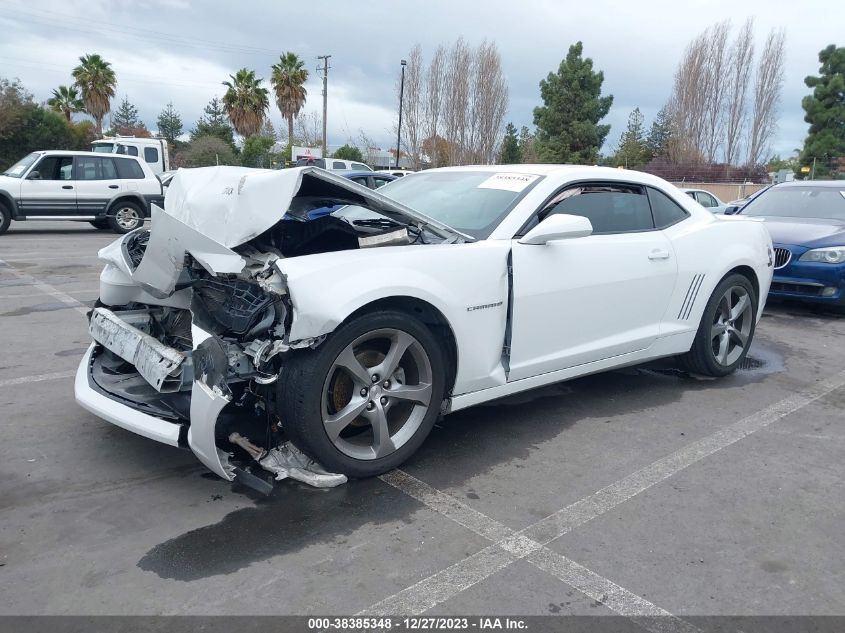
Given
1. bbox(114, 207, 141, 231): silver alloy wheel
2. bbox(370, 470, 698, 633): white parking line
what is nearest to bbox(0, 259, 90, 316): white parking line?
bbox(114, 207, 141, 231): silver alloy wheel

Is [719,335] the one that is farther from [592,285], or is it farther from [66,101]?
[66,101]

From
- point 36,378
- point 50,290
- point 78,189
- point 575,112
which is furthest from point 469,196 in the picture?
point 575,112

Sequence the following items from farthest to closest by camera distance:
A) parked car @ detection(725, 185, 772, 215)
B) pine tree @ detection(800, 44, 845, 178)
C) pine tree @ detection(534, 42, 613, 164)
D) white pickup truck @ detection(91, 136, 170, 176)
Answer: pine tree @ detection(534, 42, 613, 164) → pine tree @ detection(800, 44, 845, 178) → white pickup truck @ detection(91, 136, 170, 176) → parked car @ detection(725, 185, 772, 215)

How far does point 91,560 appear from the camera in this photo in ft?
8.75

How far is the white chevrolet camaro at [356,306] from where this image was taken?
3082mm

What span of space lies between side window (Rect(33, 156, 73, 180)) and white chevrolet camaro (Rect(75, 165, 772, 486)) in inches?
469

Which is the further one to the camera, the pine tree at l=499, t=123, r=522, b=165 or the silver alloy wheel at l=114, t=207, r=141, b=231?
the pine tree at l=499, t=123, r=522, b=165

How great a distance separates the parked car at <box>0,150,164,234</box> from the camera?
45.7 ft

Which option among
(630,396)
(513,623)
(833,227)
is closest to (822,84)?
(833,227)

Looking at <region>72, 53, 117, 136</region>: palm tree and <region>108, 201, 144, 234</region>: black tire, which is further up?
<region>72, 53, 117, 136</region>: palm tree

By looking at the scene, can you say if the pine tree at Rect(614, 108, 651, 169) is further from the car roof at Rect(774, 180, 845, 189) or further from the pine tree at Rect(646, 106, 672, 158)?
the car roof at Rect(774, 180, 845, 189)

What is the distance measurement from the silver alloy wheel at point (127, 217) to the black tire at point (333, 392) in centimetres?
1335

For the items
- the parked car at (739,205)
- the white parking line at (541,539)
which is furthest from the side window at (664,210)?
the parked car at (739,205)

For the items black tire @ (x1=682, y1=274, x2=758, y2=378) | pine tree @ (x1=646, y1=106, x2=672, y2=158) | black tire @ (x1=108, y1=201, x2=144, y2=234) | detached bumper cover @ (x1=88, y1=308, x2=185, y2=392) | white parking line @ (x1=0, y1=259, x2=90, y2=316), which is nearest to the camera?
detached bumper cover @ (x1=88, y1=308, x2=185, y2=392)
